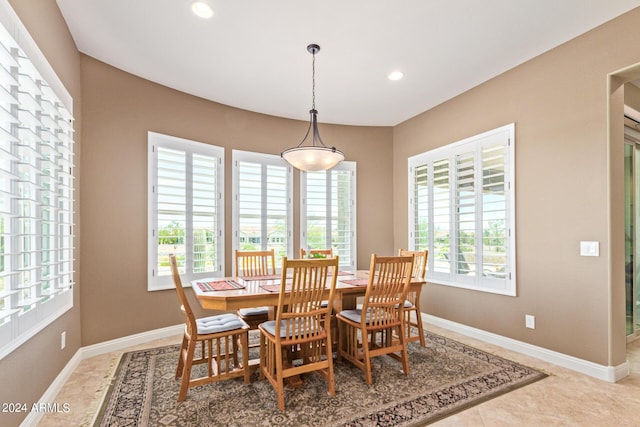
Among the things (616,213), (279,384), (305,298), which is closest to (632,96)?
(616,213)

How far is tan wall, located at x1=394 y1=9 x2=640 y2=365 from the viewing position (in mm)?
2777

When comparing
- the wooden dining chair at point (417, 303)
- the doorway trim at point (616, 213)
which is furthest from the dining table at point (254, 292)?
the doorway trim at point (616, 213)

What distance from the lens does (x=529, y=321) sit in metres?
3.32

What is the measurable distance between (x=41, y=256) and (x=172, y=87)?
244cm

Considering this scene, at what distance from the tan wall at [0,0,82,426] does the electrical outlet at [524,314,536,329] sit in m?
4.03

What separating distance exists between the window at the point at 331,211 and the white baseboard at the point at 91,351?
82.6 inches

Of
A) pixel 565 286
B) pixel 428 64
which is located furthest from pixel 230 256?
pixel 565 286

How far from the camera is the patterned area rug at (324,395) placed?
2.16 meters

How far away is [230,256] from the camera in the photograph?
4.41 meters

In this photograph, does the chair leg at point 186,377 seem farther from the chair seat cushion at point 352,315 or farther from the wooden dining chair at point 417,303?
the wooden dining chair at point 417,303

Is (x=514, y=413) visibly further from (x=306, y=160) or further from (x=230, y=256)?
(x=230, y=256)

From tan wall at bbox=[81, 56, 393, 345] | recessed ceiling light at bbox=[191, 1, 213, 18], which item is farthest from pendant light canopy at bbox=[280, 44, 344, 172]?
tan wall at bbox=[81, 56, 393, 345]

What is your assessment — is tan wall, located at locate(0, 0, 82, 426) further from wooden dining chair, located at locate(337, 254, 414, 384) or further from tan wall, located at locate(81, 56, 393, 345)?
wooden dining chair, located at locate(337, 254, 414, 384)

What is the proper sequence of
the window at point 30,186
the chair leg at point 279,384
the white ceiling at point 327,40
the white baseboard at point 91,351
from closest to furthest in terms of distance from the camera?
the window at point 30,186
the white baseboard at point 91,351
the chair leg at point 279,384
the white ceiling at point 327,40
